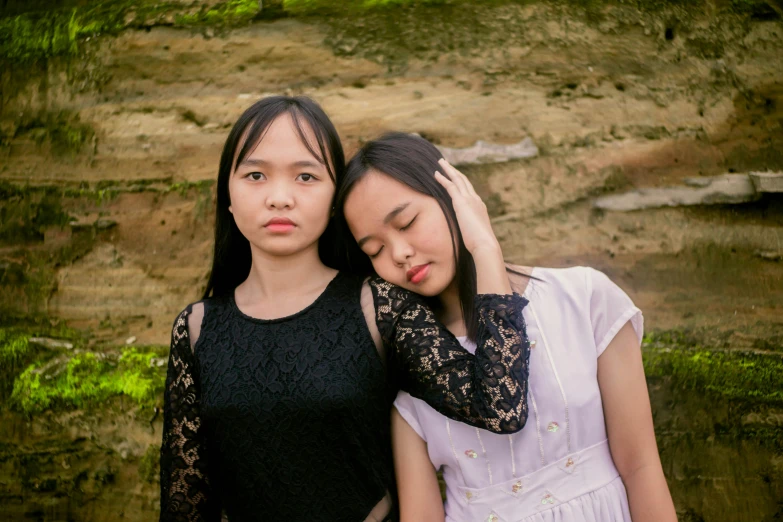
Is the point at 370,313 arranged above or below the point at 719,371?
above

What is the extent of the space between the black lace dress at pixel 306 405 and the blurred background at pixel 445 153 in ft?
2.61

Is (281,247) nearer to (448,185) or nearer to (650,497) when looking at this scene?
(448,185)

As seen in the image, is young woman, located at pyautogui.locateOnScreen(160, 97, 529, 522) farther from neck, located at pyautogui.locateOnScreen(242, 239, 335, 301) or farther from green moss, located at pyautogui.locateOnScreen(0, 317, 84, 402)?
green moss, located at pyautogui.locateOnScreen(0, 317, 84, 402)

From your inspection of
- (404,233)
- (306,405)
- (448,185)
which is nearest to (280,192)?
(404,233)

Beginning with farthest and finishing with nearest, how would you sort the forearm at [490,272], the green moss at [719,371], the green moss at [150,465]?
the green moss at [150,465] < the green moss at [719,371] < the forearm at [490,272]

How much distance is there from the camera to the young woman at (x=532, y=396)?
2049mm

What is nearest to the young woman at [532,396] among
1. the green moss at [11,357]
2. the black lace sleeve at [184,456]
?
the black lace sleeve at [184,456]

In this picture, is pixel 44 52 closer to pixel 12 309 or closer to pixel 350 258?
pixel 12 309

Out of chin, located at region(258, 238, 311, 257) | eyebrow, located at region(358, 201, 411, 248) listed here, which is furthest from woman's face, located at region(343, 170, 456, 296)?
chin, located at region(258, 238, 311, 257)

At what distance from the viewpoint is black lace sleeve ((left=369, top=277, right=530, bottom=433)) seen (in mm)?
1876

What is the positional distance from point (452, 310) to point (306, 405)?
597 millimetres

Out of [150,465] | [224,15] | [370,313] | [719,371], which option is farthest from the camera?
[224,15]

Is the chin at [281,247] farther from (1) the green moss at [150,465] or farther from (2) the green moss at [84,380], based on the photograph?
(1) the green moss at [150,465]

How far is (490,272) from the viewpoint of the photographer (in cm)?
199
